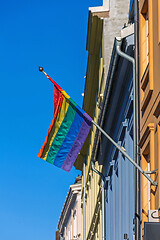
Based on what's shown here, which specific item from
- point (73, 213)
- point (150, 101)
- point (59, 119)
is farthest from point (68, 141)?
point (73, 213)

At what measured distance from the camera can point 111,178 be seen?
24.7 metres

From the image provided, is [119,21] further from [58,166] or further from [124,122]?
[58,166]

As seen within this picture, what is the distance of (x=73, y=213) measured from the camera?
5134 cm

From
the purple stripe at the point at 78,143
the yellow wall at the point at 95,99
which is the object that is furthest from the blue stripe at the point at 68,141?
the yellow wall at the point at 95,99

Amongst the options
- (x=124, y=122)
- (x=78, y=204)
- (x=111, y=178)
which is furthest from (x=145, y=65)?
(x=78, y=204)

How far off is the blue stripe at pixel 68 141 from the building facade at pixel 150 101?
1.58m

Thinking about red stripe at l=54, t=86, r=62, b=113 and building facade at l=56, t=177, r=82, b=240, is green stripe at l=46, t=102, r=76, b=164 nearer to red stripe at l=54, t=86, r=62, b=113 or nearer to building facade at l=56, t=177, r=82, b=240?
red stripe at l=54, t=86, r=62, b=113

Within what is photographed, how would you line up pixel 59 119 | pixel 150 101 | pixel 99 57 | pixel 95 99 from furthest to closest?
pixel 95 99, pixel 99 57, pixel 59 119, pixel 150 101

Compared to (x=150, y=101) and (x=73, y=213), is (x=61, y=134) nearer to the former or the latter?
(x=150, y=101)

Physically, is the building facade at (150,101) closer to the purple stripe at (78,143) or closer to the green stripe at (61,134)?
the purple stripe at (78,143)

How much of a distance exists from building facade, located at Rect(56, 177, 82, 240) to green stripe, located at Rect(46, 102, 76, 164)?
99.0ft

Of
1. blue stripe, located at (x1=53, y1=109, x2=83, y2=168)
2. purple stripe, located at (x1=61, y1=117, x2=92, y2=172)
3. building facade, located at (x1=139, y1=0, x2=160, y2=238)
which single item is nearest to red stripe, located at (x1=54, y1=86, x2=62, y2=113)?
blue stripe, located at (x1=53, y1=109, x2=83, y2=168)

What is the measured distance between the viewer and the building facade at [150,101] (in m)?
14.1

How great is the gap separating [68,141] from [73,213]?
34.6 metres
